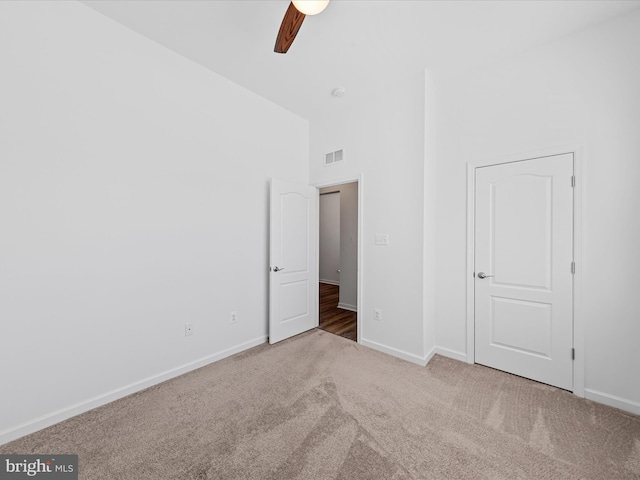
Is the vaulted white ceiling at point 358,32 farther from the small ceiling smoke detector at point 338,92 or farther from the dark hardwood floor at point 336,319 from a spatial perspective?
the dark hardwood floor at point 336,319

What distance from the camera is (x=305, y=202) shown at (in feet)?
11.4

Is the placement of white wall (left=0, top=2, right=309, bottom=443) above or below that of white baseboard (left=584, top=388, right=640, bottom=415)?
above

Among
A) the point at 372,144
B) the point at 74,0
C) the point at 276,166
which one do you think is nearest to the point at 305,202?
the point at 276,166

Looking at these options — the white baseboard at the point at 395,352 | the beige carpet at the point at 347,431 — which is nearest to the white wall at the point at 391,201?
the white baseboard at the point at 395,352

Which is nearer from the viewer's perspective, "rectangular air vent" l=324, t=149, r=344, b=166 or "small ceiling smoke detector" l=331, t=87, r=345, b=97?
"small ceiling smoke detector" l=331, t=87, r=345, b=97

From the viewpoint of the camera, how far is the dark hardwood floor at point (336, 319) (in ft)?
11.5

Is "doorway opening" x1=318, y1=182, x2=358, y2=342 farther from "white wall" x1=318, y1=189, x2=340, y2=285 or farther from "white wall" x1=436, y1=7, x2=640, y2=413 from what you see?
"white wall" x1=436, y1=7, x2=640, y2=413

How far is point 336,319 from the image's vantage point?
4062 millimetres

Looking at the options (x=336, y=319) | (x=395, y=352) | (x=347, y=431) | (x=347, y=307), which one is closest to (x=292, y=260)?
(x=336, y=319)

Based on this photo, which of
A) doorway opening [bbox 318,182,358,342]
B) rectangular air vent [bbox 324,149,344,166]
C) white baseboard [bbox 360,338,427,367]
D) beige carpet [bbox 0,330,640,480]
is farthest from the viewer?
doorway opening [bbox 318,182,358,342]

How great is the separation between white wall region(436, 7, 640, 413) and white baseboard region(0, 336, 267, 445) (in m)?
3.28

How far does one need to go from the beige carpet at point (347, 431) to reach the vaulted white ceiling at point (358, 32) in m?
2.92

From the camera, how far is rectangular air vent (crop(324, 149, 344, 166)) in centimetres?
331

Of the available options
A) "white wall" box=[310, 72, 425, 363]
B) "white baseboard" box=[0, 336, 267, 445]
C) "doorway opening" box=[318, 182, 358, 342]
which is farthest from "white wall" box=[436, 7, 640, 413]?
"white baseboard" box=[0, 336, 267, 445]
